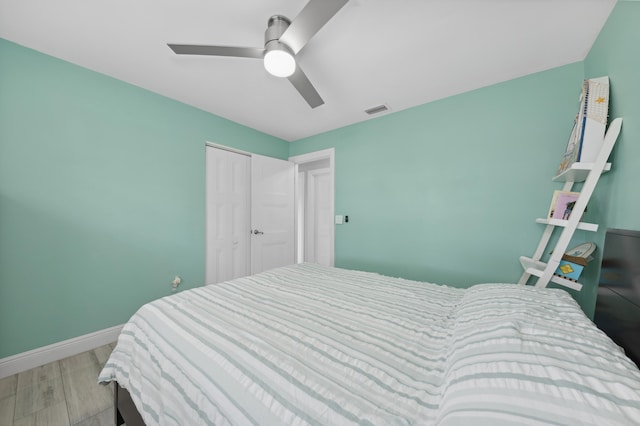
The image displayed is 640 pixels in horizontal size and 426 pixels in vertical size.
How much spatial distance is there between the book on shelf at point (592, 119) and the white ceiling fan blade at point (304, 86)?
1.65 metres

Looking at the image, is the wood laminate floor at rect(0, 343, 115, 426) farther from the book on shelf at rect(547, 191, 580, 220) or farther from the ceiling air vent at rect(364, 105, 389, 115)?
the ceiling air vent at rect(364, 105, 389, 115)

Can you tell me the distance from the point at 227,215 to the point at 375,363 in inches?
99.8

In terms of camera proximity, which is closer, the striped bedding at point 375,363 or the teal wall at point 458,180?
the striped bedding at point 375,363

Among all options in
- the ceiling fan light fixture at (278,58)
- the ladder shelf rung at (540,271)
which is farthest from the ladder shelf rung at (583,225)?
the ceiling fan light fixture at (278,58)

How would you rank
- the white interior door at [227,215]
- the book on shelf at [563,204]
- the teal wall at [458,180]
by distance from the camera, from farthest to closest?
the white interior door at [227,215]
the teal wall at [458,180]
the book on shelf at [563,204]

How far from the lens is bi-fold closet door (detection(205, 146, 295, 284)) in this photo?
271 centimetres

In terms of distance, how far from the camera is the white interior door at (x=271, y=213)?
3037mm

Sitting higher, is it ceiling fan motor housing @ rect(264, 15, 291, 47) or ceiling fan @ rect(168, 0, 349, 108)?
ceiling fan motor housing @ rect(264, 15, 291, 47)

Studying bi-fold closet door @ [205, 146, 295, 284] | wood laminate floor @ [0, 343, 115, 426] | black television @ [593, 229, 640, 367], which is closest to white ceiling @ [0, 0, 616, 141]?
bi-fold closet door @ [205, 146, 295, 284]

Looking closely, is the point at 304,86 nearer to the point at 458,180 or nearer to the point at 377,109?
the point at 377,109

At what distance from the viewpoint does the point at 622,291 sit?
91 centimetres

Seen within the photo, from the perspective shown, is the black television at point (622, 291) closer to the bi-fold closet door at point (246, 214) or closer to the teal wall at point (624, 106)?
the teal wall at point (624, 106)

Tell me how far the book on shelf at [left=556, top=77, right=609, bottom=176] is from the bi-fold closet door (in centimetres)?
297

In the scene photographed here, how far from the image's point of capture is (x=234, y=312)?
1.14 meters
